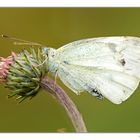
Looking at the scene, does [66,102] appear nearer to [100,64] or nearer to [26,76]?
[26,76]

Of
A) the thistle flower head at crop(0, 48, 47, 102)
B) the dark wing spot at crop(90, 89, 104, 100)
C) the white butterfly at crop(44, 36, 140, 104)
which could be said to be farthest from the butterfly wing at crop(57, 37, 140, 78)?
the thistle flower head at crop(0, 48, 47, 102)

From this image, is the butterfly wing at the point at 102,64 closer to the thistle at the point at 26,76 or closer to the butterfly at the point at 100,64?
the butterfly at the point at 100,64

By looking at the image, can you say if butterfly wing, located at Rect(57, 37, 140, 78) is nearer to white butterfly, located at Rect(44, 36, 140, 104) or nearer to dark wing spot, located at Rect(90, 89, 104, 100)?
white butterfly, located at Rect(44, 36, 140, 104)

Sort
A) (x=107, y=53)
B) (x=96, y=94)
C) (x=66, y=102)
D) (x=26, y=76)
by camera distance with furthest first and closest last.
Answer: (x=96, y=94) < (x=107, y=53) < (x=26, y=76) < (x=66, y=102)

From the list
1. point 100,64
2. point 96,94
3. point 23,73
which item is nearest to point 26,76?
point 23,73

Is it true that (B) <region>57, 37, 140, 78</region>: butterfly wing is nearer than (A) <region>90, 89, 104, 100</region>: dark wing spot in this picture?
Yes

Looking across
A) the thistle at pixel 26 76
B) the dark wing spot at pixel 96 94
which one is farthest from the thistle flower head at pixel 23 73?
the dark wing spot at pixel 96 94

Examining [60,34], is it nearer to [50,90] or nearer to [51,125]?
[51,125]
